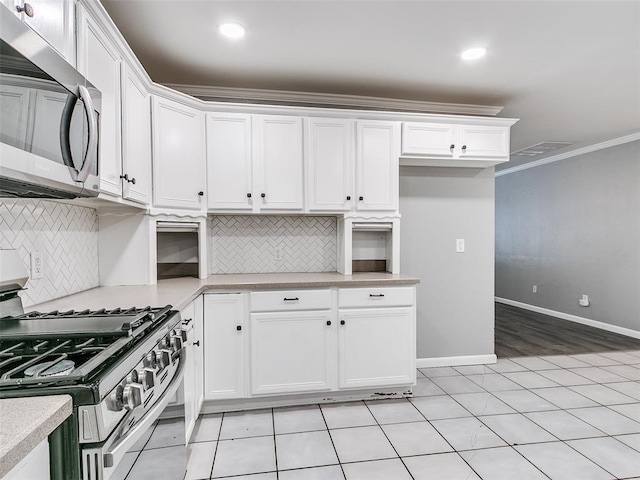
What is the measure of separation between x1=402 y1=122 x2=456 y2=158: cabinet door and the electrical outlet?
2.55 metres

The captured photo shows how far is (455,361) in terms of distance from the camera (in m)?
3.50

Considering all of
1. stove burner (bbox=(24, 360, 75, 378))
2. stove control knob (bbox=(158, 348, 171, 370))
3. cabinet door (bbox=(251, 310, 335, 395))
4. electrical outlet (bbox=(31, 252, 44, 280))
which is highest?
electrical outlet (bbox=(31, 252, 44, 280))

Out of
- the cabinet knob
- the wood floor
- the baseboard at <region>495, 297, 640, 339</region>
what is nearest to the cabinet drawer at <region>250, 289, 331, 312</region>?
the cabinet knob

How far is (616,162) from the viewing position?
4695 millimetres

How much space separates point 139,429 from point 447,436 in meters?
1.86

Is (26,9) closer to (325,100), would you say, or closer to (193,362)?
(193,362)

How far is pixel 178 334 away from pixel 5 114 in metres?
1.04

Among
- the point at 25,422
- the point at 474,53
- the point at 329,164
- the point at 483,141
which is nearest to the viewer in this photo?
the point at 25,422

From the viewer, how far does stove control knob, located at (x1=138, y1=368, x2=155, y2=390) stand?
1136 mm

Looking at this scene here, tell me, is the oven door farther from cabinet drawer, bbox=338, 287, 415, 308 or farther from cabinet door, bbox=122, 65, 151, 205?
cabinet drawer, bbox=338, 287, 415, 308

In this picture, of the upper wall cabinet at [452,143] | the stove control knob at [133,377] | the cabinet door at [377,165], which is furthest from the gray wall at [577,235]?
the stove control knob at [133,377]

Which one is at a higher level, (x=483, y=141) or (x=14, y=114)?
(x=483, y=141)

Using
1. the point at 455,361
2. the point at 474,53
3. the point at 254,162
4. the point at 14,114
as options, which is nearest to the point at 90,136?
the point at 14,114

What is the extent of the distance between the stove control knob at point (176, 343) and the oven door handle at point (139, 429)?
0.29ft
